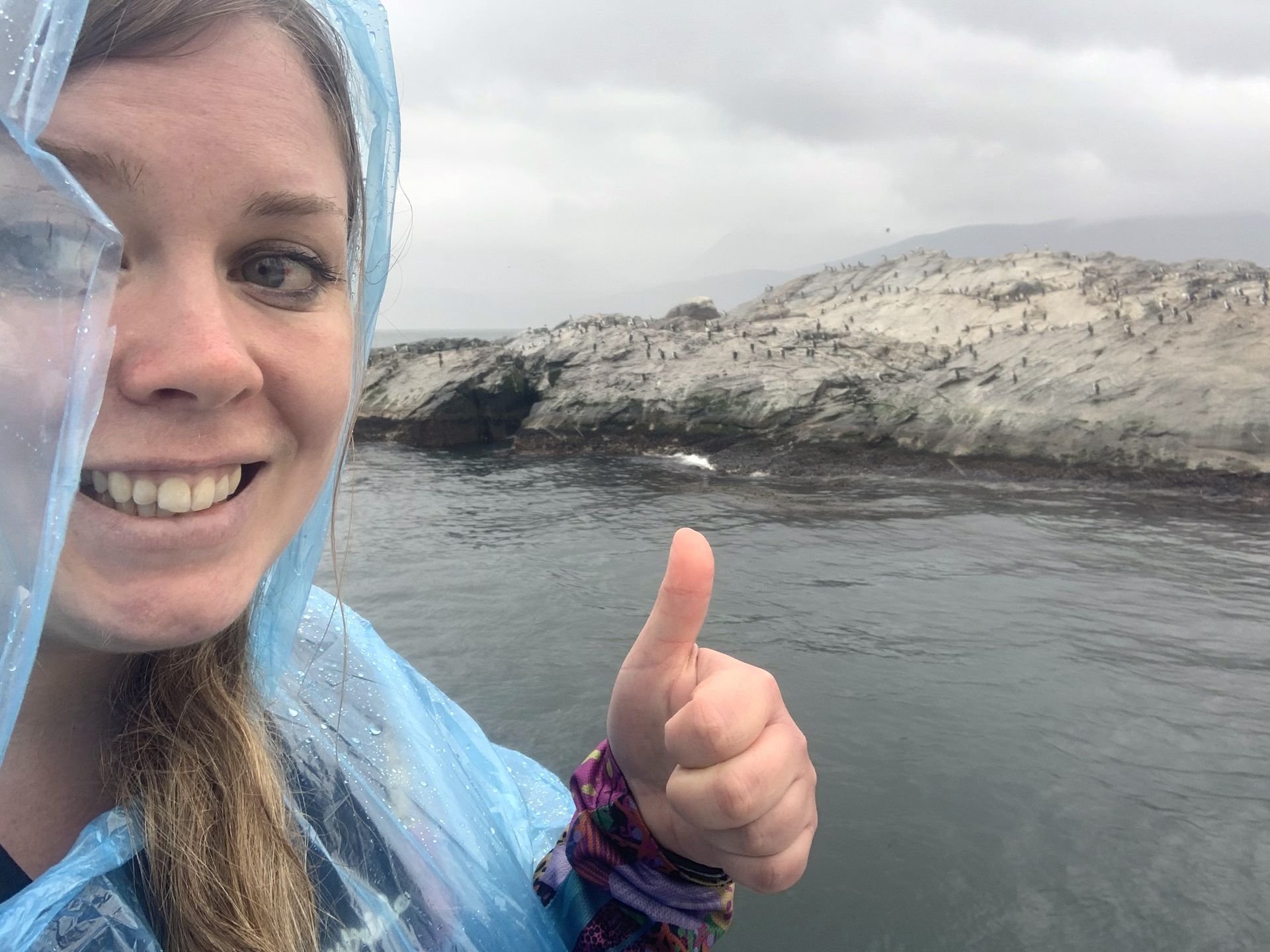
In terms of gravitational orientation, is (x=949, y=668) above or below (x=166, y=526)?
below

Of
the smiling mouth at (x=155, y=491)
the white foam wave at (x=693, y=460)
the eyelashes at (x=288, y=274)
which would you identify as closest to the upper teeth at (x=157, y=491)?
the smiling mouth at (x=155, y=491)

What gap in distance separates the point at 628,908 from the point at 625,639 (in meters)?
6.04

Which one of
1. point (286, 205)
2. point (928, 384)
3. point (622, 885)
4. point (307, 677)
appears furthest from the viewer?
point (928, 384)

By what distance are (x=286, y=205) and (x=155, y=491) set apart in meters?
0.45

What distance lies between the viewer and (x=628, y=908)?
1646 millimetres

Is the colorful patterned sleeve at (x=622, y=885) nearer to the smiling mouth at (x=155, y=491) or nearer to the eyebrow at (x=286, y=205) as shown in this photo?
the smiling mouth at (x=155, y=491)

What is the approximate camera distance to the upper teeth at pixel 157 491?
3.11ft

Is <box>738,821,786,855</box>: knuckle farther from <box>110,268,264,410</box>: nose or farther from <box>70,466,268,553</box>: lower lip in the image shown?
<box>110,268,264,410</box>: nose

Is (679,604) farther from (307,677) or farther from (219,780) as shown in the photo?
(307,677)

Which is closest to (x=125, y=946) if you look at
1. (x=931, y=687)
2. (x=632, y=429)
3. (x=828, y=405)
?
(x=931, y=687)

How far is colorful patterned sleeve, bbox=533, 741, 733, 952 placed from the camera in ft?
5.06

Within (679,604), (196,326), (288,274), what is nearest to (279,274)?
(288,274)

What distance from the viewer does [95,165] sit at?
2.99 ft

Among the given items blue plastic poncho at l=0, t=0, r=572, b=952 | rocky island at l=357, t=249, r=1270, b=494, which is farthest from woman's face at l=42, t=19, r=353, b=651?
rocky island at l=357, t=249, r=1270, b=494
